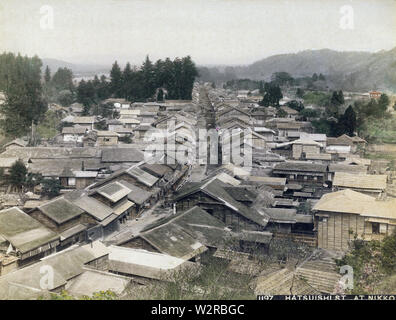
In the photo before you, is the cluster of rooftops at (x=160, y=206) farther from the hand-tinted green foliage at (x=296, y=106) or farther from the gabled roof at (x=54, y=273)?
the hand-tinted green foliage at (x=296, y=106)

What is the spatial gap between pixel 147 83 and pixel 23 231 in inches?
916

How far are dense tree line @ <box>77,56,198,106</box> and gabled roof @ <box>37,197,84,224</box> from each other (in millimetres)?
20271

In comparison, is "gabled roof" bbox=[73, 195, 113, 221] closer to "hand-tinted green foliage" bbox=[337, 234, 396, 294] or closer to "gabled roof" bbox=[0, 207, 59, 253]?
"gabled roof" bbox=[0, 207, 59, 253]

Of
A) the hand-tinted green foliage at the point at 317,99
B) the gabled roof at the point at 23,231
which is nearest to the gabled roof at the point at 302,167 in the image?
the gabled roof at the point at 23,231

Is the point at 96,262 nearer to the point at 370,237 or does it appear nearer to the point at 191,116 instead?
the point at 370,237

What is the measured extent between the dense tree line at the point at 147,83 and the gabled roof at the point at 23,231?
21579mm

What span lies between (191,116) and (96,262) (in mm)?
20521

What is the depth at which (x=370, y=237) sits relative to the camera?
443 inches

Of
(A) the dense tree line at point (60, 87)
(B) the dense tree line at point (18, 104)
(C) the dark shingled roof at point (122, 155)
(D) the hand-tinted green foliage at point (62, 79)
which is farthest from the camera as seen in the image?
(D) the hand-tinted green foliage at point (62, 79)

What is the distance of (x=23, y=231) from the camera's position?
10062 mm

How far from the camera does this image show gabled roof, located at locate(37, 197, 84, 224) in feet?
36.0

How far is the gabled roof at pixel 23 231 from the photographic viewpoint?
9547 mm

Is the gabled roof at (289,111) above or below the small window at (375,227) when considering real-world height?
above
